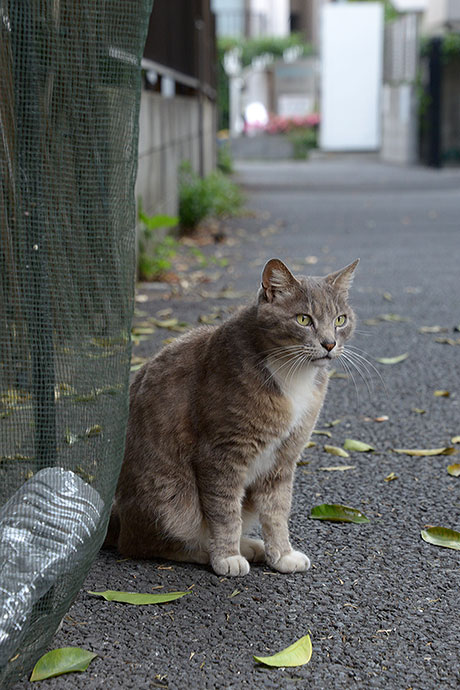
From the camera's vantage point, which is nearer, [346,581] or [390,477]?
[346,581]

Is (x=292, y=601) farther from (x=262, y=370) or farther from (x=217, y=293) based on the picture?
(x=217, y=293)

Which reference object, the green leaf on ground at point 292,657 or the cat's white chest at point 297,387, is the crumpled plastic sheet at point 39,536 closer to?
the green leaf on ground at point 292,657

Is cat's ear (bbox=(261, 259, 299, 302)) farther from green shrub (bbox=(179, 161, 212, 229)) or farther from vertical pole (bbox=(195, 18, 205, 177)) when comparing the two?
vertical pole (bbox=(195, 18, 205, 177))

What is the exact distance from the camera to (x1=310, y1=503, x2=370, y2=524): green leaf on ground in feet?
9.67

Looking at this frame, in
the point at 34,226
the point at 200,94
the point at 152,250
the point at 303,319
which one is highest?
the point at 200,94

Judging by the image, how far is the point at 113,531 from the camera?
9.05 ft

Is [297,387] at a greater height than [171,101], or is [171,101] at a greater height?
[171,101]

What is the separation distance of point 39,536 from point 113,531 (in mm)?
785

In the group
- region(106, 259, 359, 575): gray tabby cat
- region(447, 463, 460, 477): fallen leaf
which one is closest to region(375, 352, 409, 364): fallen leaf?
region(447, 463, 460, 477): fallen leaf

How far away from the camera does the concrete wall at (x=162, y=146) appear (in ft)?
23.6

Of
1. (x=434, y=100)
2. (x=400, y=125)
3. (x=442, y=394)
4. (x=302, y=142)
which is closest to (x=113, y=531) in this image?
(x=442, y=394)

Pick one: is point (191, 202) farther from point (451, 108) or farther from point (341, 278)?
point (451, 108)

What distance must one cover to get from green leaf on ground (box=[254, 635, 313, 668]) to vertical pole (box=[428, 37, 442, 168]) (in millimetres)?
19295

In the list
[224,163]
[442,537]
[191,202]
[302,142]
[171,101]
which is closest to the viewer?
[442,537]
